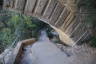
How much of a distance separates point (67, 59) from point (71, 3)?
55.1 inches

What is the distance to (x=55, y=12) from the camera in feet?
5.52

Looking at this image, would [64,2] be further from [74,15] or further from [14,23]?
[14,23]

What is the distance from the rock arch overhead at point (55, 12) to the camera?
4.97 ft

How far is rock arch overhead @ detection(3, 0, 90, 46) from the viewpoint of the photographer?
151cm

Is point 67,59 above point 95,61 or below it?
below

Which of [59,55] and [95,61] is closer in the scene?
[95,61]

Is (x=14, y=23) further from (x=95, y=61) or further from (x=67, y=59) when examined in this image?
(x=95, y=61)

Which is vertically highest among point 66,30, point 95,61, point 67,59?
point 66,30

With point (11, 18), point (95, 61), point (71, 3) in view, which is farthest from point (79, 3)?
point (11, 18)

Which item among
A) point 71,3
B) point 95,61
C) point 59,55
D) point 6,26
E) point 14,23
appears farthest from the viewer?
point 14,23

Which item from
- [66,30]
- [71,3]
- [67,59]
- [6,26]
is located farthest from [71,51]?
[6,26]

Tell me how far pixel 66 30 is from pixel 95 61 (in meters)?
0.82

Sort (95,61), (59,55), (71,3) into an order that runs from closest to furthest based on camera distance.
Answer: (71,3), (95,61), (59,55)

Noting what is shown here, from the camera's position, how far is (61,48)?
3520mm
